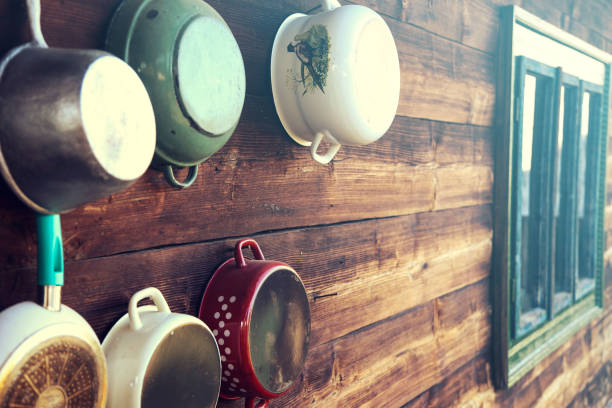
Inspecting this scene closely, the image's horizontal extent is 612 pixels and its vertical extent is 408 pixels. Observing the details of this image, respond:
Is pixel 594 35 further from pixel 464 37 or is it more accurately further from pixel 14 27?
pixel 14 27

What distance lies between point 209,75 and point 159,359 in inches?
14.9

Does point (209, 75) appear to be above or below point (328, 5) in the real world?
below

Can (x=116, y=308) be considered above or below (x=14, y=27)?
below

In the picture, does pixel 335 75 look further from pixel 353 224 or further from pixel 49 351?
pixel 49 351

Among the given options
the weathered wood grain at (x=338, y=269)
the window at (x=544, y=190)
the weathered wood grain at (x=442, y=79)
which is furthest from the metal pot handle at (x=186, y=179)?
the window at (x=544, y=190)

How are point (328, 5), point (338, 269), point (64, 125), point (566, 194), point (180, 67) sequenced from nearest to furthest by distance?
point (64, 125), point (180, 67), point (328, 5), point (338, 269), point (566, 194)

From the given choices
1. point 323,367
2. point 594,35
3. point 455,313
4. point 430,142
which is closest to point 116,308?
point 323,367

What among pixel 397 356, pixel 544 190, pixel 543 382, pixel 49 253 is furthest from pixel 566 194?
pixel 49 253

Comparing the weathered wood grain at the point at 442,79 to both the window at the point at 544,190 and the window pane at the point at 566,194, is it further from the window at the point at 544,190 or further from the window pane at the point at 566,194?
the window pane at the point at 566,194

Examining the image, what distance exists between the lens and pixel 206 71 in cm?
68

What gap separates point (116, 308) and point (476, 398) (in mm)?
1409

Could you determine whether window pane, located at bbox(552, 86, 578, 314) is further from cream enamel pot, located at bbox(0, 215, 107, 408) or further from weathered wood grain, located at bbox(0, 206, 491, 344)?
cream enamel pot, located at bbox(0, 215, 107, 408)

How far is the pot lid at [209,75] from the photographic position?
65 cm

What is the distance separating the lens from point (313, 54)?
863 mm
